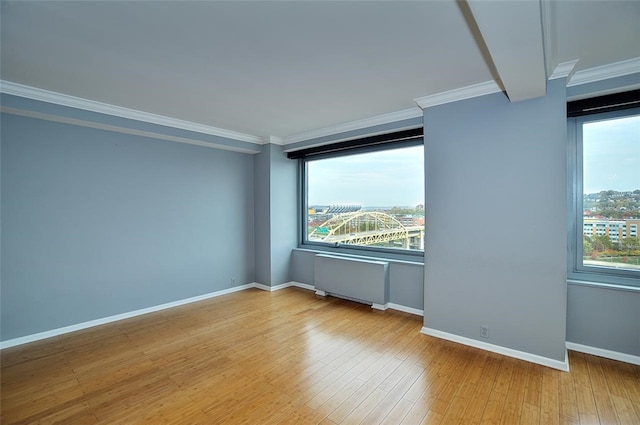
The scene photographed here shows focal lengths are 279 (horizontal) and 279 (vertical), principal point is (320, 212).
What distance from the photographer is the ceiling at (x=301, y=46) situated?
1751 mm

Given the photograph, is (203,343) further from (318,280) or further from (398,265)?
(398,265)

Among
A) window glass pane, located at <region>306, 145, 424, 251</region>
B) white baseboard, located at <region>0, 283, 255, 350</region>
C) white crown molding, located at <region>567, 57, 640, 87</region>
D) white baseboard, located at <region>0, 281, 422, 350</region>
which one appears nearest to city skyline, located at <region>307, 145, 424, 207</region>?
window glass pane, located at <region>306, 145, 424, 251</region>

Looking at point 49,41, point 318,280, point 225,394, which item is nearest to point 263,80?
point 49,41

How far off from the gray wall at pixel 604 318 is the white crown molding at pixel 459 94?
2.16 meters

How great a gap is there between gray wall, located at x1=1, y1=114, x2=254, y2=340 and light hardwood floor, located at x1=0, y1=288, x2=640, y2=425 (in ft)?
1.69

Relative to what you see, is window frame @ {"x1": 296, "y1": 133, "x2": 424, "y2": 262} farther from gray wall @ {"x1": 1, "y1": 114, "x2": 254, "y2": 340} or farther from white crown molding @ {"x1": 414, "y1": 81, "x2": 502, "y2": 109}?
gray wall @ {"x1": 1, "y1": 114, "x2": 254, "y2": 340}

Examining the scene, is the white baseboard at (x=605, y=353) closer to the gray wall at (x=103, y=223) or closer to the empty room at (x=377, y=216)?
the empty room at (x=377, y=216)

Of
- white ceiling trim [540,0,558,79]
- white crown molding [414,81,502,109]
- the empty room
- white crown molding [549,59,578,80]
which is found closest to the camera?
white ceiling trim [540,0,558,79]

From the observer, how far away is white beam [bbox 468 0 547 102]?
4.88 feet

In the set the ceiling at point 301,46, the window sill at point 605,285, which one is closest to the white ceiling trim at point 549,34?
the ceiling at point 301,46

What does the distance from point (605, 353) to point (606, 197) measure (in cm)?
151

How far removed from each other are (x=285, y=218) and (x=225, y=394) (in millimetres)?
3324

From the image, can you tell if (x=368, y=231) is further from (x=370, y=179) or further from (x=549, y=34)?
(x=549, y=34)

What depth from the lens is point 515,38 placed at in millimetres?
1750
